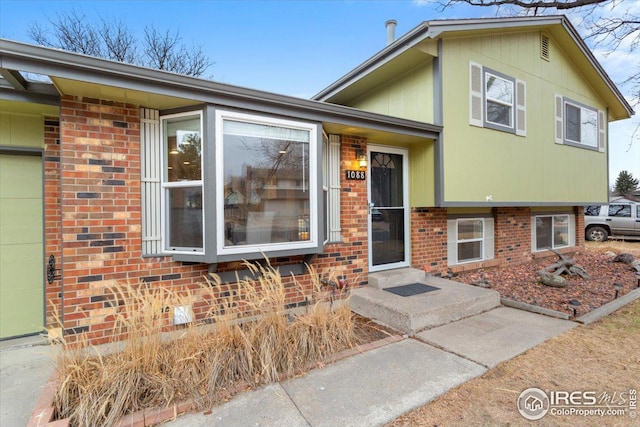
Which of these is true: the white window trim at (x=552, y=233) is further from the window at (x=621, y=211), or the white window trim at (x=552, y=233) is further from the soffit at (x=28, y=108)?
the soffit at (x=28, y=108)

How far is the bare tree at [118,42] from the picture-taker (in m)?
12.3

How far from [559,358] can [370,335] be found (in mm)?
1946

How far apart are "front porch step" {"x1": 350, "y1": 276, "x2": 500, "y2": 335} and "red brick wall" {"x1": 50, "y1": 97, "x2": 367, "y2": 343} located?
7.75 feet

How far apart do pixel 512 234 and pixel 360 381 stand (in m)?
6.62

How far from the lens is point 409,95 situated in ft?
20.4

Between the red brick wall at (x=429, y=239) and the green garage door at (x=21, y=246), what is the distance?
571 cm

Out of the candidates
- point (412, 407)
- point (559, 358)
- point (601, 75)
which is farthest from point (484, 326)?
point (601, 75)

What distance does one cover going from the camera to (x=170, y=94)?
340 centimetres

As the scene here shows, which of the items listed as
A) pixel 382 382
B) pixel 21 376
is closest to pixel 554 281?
pixel 382 382

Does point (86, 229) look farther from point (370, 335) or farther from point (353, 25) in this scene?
point (353, 25)

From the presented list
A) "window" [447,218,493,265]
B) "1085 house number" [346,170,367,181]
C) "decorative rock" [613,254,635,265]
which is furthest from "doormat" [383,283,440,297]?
"decorative rock" [613,254,635,265]

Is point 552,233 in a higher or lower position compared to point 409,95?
lower

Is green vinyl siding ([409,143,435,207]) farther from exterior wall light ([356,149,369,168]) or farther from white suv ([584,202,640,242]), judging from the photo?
white suv ([584,202,640,242])

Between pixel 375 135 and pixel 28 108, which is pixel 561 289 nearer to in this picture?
pixel 375 135
